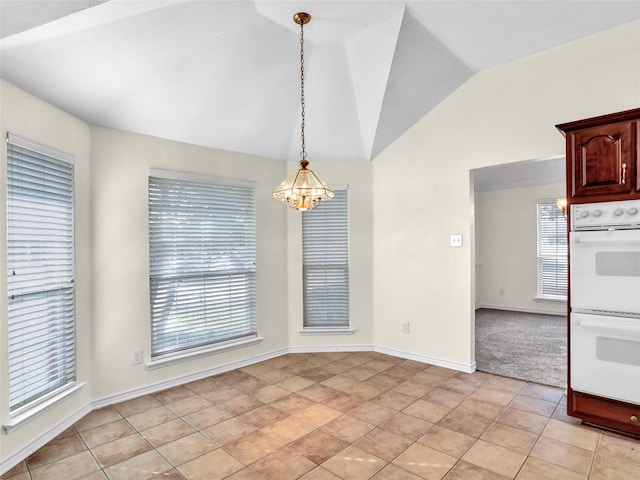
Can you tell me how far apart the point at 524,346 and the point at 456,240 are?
198 cm

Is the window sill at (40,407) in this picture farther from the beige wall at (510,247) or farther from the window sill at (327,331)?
the beige wall at (510,247)

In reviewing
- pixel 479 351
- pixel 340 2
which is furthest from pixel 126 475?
pixel 479 351

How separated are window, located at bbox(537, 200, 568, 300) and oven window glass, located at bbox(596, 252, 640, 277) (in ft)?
15.0

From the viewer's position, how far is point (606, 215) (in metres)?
2.48

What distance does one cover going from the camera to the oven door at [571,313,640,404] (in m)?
2.36

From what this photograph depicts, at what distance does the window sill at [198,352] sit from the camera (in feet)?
11.2

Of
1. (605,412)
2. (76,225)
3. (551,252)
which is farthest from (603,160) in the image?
(551,252)

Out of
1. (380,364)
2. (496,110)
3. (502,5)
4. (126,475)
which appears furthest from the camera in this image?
(380,364)

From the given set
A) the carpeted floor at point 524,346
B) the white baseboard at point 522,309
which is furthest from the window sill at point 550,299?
the carpeted floor at point 524,346

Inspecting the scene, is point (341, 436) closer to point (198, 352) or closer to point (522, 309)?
point (198, 352)

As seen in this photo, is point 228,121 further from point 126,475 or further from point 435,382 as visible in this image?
point 435,382

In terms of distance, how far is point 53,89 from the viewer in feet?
8.32

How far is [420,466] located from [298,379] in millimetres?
1665

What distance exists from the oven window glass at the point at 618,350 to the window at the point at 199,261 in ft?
10.4
